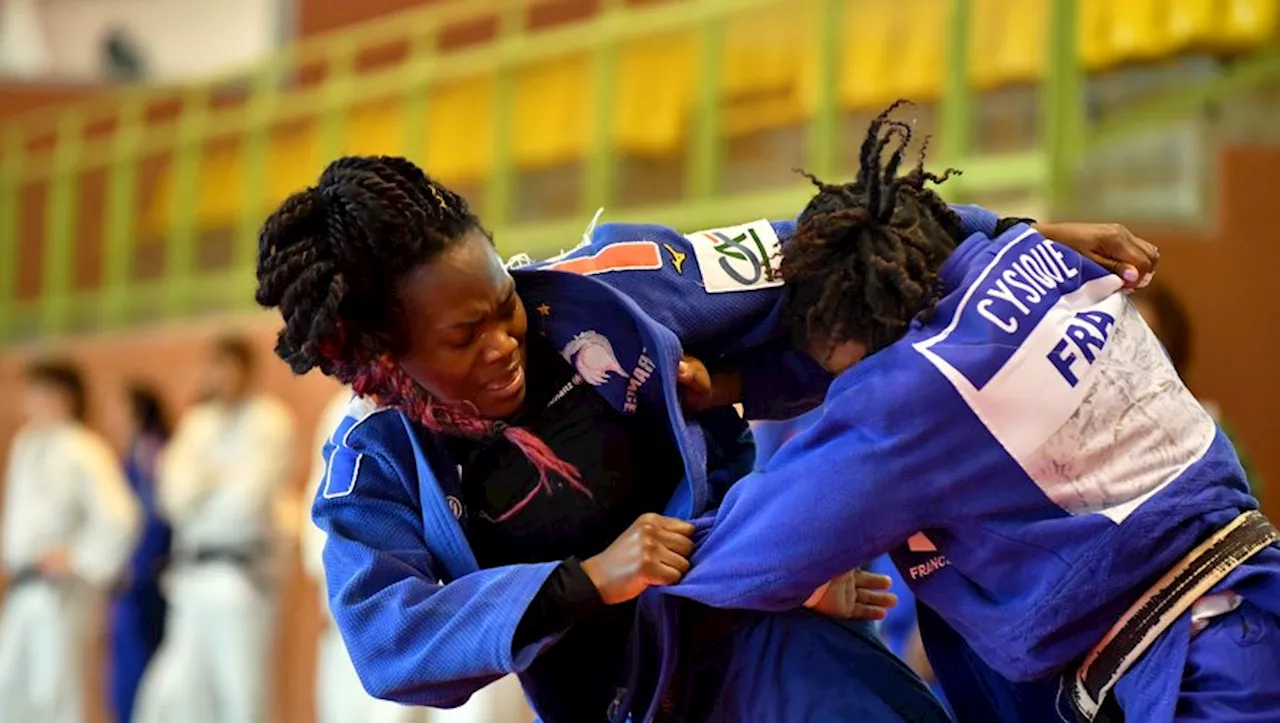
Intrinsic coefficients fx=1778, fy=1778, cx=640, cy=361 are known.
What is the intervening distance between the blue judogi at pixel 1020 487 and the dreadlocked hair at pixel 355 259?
48 cm

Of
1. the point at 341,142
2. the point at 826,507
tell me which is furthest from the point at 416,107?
the point at 826,507

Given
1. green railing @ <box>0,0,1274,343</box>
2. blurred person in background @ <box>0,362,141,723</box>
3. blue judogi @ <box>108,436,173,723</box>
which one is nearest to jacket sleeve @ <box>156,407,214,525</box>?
blue judogi @ <box>108,436,173,723</box>

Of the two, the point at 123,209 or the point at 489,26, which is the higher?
the point at 489,26

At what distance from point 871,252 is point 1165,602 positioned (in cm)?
50

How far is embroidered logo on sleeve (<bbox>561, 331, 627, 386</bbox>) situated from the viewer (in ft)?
7.48

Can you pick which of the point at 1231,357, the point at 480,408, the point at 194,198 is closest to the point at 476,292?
the point at 480,408

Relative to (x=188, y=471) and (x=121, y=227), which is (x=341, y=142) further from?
(x=121, y=227)

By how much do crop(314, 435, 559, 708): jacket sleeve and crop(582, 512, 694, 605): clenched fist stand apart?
0.07 metres

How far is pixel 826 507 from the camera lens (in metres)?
1.92

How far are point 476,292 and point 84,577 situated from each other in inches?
233

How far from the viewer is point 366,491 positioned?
2258 millimetres

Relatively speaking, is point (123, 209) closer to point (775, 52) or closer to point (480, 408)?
point (775, 52)

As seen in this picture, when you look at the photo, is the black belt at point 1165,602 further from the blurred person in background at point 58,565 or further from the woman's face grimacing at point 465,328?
the blurred person in background at point 58,565

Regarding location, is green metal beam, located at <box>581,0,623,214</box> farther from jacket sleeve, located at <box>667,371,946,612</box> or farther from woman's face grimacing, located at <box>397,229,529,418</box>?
jacket sleeve, located at <box>667,371,946,612</box>
